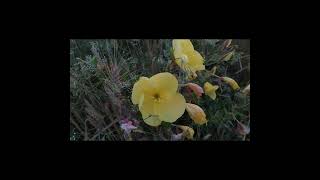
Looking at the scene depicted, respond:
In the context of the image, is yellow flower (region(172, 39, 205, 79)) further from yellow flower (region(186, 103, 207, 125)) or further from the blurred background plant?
yellow flower (region(186, 103, 207, 125))

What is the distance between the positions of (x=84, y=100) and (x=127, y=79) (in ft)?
0.86

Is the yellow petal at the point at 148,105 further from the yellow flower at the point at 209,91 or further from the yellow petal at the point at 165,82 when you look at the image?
the yellow flower at the point at 209,91

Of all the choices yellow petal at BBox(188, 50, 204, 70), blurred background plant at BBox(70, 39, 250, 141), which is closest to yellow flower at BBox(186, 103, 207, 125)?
blurred background plant at BBox(70, 39, 250, 141)

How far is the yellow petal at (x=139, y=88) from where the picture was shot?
2074mm

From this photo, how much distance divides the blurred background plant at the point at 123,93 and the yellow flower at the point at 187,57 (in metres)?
0.04

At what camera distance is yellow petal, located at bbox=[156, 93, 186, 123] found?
2111mm

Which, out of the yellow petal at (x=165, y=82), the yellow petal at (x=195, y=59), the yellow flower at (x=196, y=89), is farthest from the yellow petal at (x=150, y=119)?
the yellow petal at (x=195, y=59)

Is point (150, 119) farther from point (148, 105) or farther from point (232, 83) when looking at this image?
point (232, 83)

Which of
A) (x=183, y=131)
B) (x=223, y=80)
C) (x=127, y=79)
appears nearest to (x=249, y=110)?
(x=223, y=80)

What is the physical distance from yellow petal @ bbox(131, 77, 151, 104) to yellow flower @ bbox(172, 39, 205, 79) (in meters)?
0.21

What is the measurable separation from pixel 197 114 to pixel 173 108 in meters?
0.13

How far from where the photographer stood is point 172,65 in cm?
212

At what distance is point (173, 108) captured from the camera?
6.94 feet

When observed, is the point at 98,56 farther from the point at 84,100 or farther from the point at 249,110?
the point at 249,110
